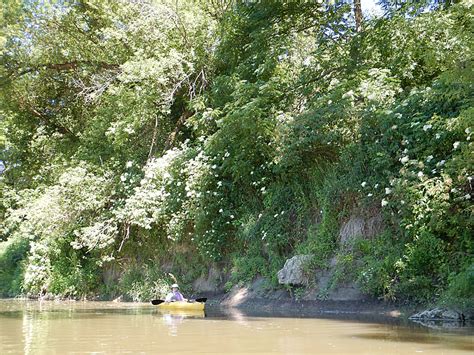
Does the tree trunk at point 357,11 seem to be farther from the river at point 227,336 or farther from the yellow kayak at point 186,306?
the river at point 227,336

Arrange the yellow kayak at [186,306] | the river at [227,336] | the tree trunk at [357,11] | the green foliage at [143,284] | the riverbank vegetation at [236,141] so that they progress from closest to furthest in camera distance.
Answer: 1. the river at [227,336]
2. the riverbank vegetation at [236,141]
3. the yellow kayak at [186,306]
4. the tree trunk at [357,11]
5. the green foliage at [143,284]

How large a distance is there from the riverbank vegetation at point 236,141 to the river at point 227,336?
97.4 inches

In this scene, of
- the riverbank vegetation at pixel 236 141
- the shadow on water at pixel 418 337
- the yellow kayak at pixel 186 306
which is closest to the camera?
the shadow on water at pixel 418 337

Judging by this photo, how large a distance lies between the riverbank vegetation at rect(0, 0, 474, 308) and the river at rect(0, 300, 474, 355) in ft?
8.12

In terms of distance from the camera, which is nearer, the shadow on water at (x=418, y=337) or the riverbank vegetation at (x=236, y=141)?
the shadow on water at (x=418, y=337)

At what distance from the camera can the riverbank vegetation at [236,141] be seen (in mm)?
13492

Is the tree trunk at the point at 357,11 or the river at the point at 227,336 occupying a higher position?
the tree trunk at the point at 357,11

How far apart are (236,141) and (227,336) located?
8.95 metres

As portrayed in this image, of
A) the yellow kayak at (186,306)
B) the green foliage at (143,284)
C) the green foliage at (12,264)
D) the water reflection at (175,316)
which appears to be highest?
the green foliage at (12,264)

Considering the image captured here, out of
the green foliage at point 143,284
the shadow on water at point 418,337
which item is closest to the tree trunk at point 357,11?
the green foliage at point 143,284

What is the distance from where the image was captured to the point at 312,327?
11.0 m

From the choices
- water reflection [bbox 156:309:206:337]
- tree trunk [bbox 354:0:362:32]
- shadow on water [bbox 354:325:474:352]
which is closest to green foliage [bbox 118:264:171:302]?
water reflection [bbox 156:309:206:337]

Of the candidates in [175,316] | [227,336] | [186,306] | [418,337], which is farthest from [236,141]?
[418,337]

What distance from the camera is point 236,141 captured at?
59.4 ft
